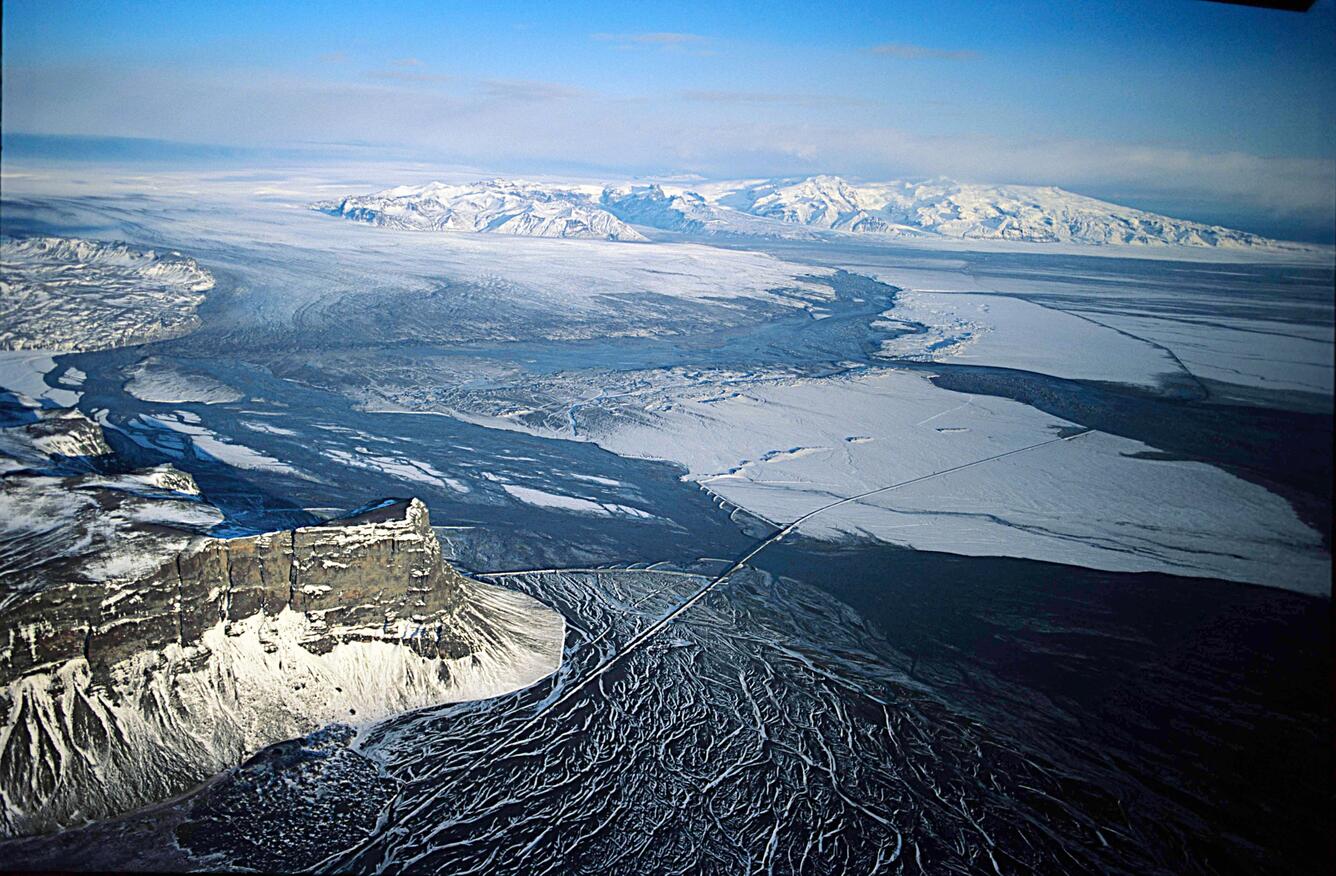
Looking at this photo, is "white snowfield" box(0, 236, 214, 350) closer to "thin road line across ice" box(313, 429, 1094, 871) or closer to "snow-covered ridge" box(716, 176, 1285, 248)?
"thin road line across ice" box(313, 429, 1094, 871)

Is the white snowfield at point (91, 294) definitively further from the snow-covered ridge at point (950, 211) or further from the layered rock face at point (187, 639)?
the snow-covered ridge at point (950, 211)

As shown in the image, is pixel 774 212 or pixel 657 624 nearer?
pixel 657 624

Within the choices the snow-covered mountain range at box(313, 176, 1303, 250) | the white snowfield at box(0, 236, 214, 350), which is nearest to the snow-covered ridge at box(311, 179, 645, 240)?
the snow-covered mountain range at box(313, 176, 1303, 250)

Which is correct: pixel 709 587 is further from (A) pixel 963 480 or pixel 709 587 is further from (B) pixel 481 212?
(B) pixel 481 212

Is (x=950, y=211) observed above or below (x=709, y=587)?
above

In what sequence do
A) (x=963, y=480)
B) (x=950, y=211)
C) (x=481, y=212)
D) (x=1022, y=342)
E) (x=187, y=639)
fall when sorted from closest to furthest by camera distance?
(x=187, y=639) < (x=963, y=480) < (x=1022, y=342) < (x=481, y=212) < (x=950, y=211)

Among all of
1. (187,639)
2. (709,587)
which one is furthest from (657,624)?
(187,639)

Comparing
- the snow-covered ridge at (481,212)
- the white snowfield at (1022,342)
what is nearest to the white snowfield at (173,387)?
the white snowfield at (1022,342)
